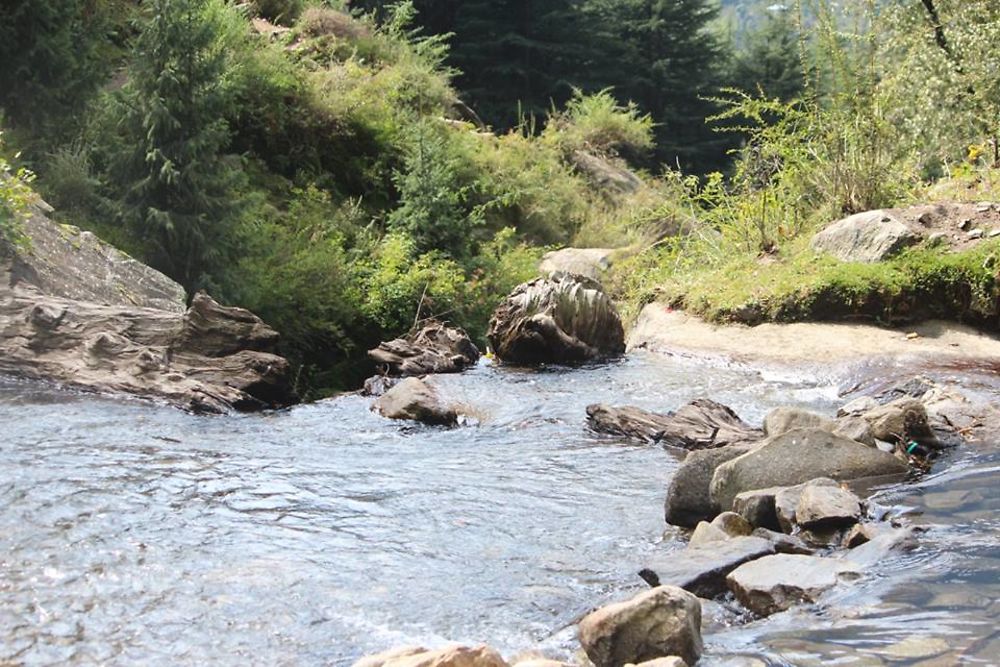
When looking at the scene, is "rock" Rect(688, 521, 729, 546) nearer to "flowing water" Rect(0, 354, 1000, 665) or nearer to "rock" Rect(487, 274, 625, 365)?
"flowing water" Rect(0, 354, 1000, 665)

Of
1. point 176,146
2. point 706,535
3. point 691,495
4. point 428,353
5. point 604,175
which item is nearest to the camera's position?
point 706,535

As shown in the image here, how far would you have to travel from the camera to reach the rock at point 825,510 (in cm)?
480

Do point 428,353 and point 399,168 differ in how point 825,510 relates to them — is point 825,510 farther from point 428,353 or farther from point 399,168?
point 399,168

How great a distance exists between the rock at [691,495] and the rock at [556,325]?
17.8ft

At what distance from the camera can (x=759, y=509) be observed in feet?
16.4

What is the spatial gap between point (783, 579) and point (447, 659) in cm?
161

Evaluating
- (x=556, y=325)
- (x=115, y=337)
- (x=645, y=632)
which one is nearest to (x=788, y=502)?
(x=645, y=632)

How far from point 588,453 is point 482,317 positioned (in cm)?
820

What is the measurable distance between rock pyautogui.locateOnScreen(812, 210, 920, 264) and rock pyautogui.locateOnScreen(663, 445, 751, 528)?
5828 mm

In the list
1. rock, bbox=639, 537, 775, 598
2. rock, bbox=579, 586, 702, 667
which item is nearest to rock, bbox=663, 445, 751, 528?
rock, bbox=639, 537, 775, 598

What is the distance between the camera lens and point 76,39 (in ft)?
40.2

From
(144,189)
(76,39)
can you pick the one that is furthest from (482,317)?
Answer: (76,39)

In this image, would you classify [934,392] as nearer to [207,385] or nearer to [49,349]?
[207,385]

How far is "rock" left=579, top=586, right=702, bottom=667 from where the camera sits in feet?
11.3
